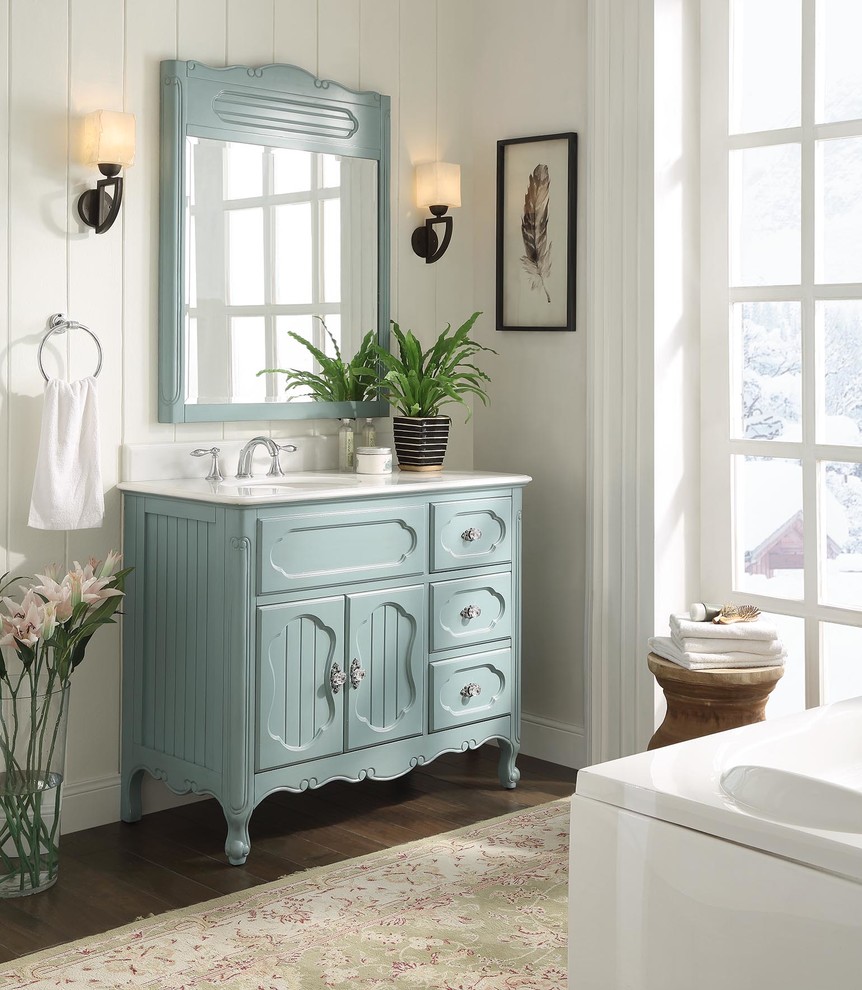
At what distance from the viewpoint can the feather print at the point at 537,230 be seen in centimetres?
374

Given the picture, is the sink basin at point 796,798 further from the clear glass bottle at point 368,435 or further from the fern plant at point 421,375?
the clear glass bottle at point 368,435

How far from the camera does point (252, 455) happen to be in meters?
3.38

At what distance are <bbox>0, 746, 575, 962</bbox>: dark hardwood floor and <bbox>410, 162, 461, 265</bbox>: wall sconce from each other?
157 cm

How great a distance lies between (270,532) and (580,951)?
134 centimetres

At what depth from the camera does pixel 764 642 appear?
2.95 m

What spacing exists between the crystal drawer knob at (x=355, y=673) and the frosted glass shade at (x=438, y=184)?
1449 millimetres

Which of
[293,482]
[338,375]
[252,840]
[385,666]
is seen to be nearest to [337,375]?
[338,375]

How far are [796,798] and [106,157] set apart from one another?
2.14 metres

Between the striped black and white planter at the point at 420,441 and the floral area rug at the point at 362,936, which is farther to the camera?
the striped black and white planter at the point at 420,441

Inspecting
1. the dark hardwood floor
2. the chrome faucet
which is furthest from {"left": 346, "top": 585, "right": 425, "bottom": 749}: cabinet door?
the chrome faucet

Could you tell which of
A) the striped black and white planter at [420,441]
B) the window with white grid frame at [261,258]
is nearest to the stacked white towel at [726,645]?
the striped black and white planter at [420,441]

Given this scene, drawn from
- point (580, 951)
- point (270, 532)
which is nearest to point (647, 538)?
point (270, 532)

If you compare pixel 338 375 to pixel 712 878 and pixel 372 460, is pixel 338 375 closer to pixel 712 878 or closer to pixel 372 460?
pixel 372 460

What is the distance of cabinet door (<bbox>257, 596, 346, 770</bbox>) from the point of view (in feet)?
Result: 9.57
